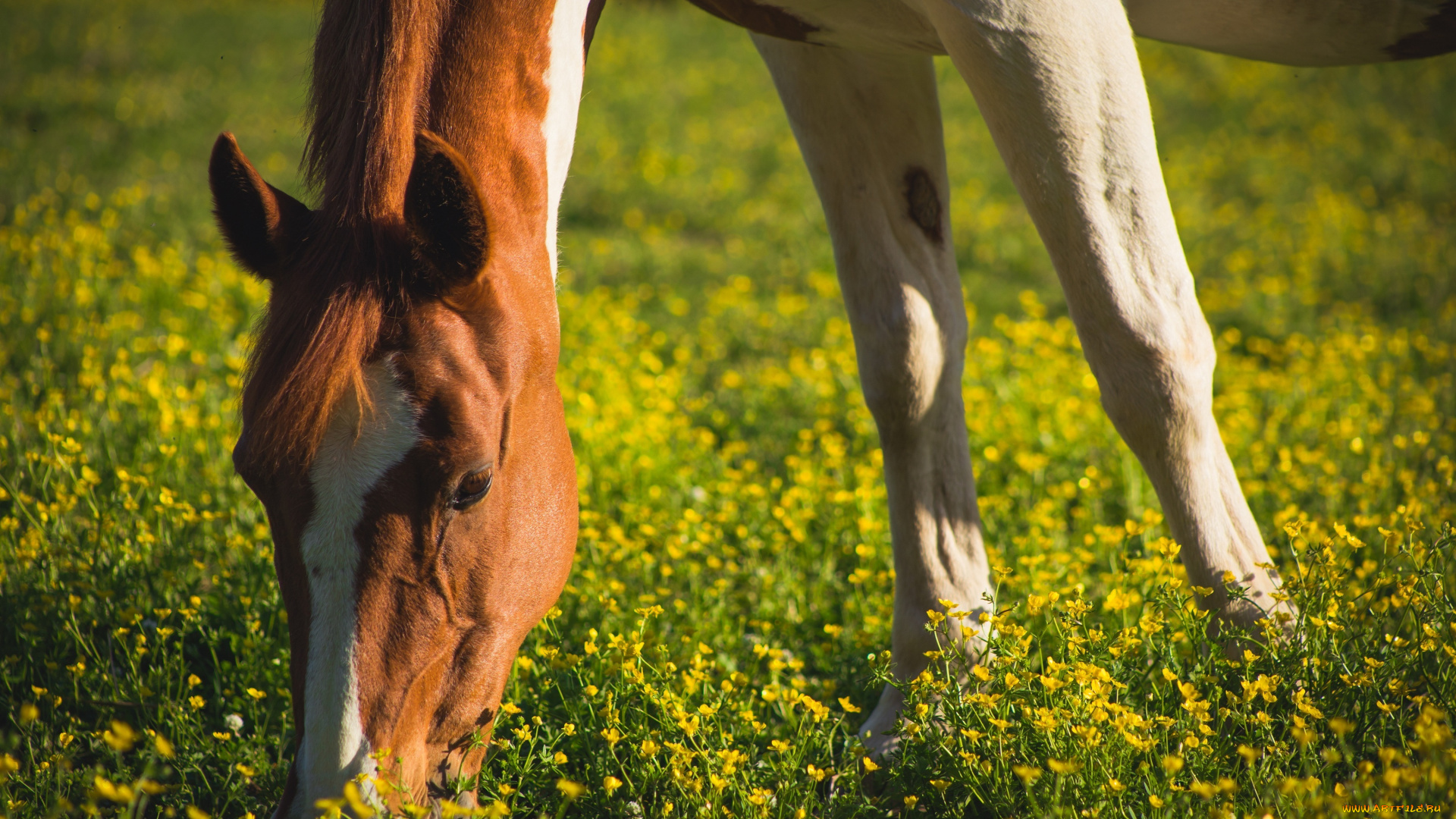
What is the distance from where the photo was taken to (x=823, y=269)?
6.03 meters

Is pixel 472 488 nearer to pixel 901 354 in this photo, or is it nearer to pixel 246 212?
pixel 246 212

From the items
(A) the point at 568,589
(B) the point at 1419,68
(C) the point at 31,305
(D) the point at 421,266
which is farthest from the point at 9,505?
(B) the point at 1419,68

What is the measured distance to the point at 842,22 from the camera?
77.5 inches

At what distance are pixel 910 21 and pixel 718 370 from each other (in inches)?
114

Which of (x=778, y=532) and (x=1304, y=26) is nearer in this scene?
(x=1304, y=26)

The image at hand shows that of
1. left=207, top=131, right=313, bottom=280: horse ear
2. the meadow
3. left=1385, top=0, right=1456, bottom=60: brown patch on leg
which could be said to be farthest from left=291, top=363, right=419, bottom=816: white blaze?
left=1385, top=0, right=1456, bottom=60: brown patch on leg

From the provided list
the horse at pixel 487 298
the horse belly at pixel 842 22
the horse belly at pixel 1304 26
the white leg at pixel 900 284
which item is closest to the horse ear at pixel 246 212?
the horse at pixel 487 298

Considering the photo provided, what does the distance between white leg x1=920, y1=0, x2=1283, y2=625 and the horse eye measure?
47.3 inches

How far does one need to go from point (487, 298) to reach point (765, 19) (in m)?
0.94

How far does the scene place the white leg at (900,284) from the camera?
2.27 metres

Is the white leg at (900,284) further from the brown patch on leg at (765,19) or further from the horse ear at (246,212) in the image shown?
the horse ear at (246,212)

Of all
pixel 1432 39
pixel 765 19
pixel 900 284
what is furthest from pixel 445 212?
pixel 1432 39

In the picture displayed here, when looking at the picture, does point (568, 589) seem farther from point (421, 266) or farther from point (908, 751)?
point (421, 266)

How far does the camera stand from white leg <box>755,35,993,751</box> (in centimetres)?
227
